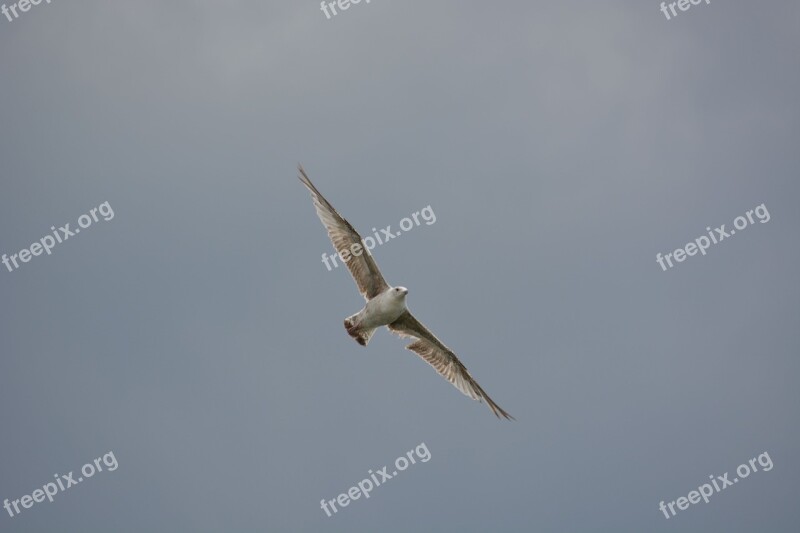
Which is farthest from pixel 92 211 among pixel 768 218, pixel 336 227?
pixel 768 218

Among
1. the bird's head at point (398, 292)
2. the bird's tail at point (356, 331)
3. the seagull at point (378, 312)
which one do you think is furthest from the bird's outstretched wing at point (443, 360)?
the bird's head at point (398, 292)

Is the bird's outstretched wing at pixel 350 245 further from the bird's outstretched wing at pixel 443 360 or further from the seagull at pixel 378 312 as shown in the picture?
the bird's outstretched wing at pixel 443 360

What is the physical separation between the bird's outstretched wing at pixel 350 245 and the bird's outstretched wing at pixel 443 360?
7.28 ft

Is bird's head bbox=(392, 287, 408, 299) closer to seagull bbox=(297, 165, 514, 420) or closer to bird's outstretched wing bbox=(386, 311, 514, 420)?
seagull bbox=(297, 165, 514, 420)

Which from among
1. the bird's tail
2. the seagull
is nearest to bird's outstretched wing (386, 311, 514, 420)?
the seagull

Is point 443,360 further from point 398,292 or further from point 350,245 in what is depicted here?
point 350,245

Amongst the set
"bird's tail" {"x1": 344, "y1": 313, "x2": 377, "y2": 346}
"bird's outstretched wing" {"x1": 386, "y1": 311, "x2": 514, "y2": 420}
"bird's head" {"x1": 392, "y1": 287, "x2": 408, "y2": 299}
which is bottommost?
"bird's outstretched wing" {"x1": 386, "y1": 311, "x2": 514, "y2": 420}

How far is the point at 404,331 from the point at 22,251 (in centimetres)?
2048

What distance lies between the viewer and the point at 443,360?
45531 mm

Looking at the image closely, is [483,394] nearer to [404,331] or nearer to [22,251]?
[404,331]

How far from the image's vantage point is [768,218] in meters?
60.0

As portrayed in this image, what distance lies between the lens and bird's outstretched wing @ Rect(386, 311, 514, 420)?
4487 cm

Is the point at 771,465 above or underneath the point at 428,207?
underneath

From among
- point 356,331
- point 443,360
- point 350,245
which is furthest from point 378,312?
point 443,360
